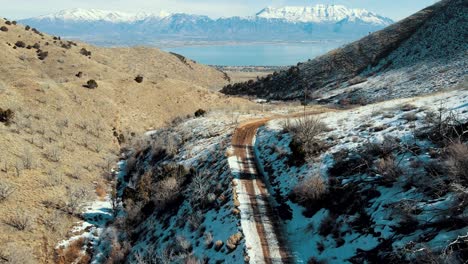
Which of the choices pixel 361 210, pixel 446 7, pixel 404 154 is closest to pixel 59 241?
pixel 361 210

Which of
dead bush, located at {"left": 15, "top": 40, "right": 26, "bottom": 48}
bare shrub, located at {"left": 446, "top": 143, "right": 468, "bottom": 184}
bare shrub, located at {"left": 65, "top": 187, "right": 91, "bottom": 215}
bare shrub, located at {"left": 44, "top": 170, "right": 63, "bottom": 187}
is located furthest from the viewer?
dead bush, located at {"left": 15, "top": 40, "right": 26, "bottom": 48}

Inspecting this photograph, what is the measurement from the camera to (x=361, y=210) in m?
14.0

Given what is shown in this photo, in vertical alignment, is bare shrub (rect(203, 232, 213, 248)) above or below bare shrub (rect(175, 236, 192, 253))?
above

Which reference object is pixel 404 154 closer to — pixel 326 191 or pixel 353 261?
pixel 326 191

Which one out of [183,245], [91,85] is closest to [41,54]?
[91,85]

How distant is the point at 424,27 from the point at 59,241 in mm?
70942

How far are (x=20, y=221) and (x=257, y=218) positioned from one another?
46.4 feet

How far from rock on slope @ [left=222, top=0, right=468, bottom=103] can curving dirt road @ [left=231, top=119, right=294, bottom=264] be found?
106 feet

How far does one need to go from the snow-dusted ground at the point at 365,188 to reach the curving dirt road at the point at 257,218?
591 millimetres

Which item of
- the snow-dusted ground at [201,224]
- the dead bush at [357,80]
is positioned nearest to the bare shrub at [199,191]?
the snow-dusted ground at [201,224]

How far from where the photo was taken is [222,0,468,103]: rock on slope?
162 ft

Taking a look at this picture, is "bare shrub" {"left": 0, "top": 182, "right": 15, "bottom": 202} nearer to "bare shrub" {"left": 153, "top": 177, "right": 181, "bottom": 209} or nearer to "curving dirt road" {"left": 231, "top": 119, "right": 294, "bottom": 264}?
"bare shrub" {"left": 153, "top": 177, "right": 181, "bottom": 209}

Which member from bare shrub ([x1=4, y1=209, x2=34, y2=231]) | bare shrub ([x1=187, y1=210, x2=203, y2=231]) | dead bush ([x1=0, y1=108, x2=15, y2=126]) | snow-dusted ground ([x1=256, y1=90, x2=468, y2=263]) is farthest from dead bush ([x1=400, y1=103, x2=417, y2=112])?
dead bush ([x1=0, y1=108, x2=15, y2=126])

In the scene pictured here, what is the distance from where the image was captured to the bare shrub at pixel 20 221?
2016 cm
